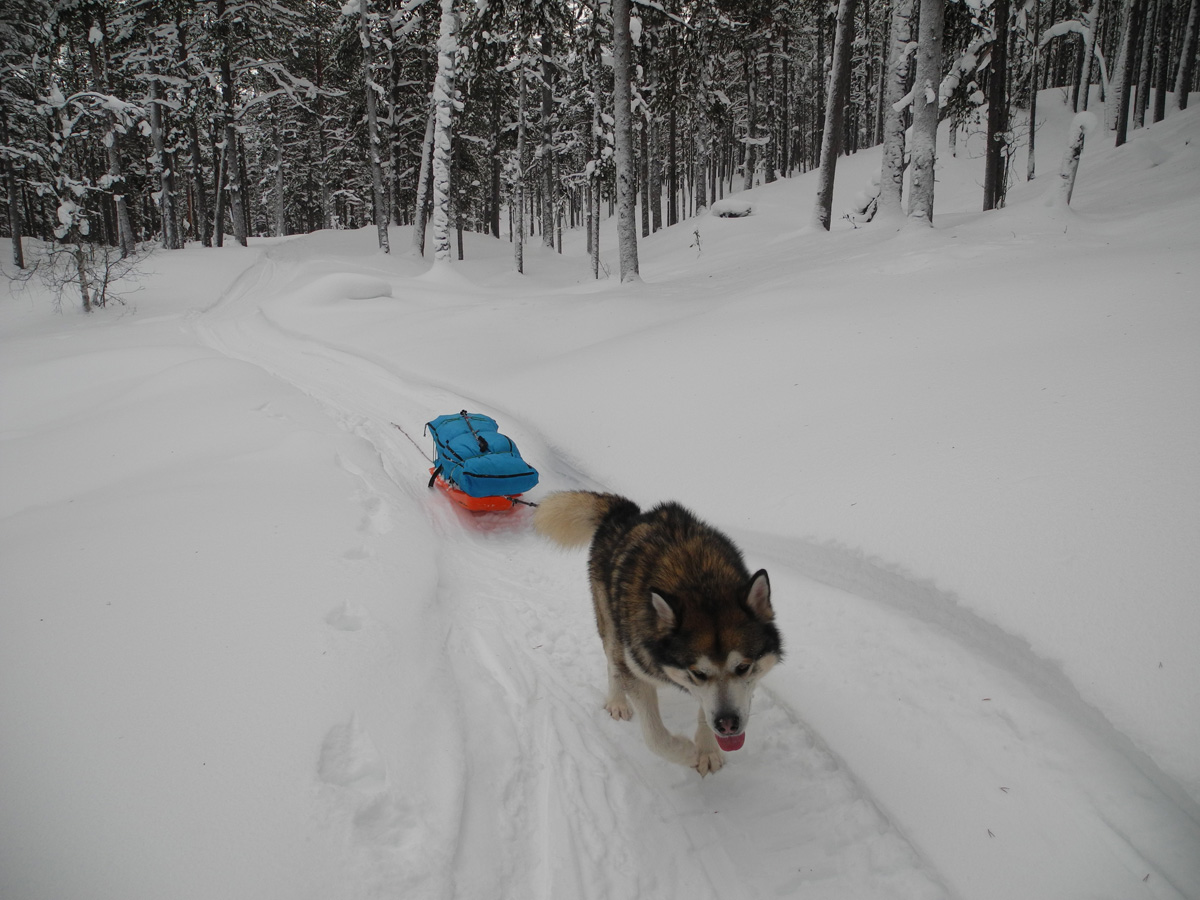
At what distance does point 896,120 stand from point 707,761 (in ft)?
51.9

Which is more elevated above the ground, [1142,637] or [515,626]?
[1142,637]

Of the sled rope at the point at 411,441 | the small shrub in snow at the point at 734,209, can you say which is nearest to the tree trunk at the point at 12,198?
the sled rope at the point at 411,441

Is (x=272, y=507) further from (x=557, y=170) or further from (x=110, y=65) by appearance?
(x=110, y=65)

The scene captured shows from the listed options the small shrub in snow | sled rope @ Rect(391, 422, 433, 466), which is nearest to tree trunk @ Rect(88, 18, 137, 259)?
sled rope @ Rect(391, 422, 433, 466)

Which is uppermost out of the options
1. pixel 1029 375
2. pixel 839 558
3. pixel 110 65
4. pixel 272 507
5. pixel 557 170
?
pixel 110 65

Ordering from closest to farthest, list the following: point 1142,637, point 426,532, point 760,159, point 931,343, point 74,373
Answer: point 1142,637 < point 426,532 < point 931,343 < point 74,373 < point 760,159

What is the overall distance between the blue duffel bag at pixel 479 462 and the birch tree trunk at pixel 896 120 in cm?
1182

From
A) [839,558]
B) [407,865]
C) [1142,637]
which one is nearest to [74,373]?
[407,865]

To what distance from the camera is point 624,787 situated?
9.76 ft

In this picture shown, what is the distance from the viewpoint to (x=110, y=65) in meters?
24.5

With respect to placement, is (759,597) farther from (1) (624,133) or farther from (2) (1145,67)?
(2) (1145,67)

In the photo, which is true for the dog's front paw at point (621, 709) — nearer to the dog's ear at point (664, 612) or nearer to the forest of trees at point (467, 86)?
the dog's ear at point (664, 612)

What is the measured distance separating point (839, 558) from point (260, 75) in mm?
34824

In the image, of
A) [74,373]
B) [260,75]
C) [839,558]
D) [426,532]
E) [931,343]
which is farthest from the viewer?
[260,75]
